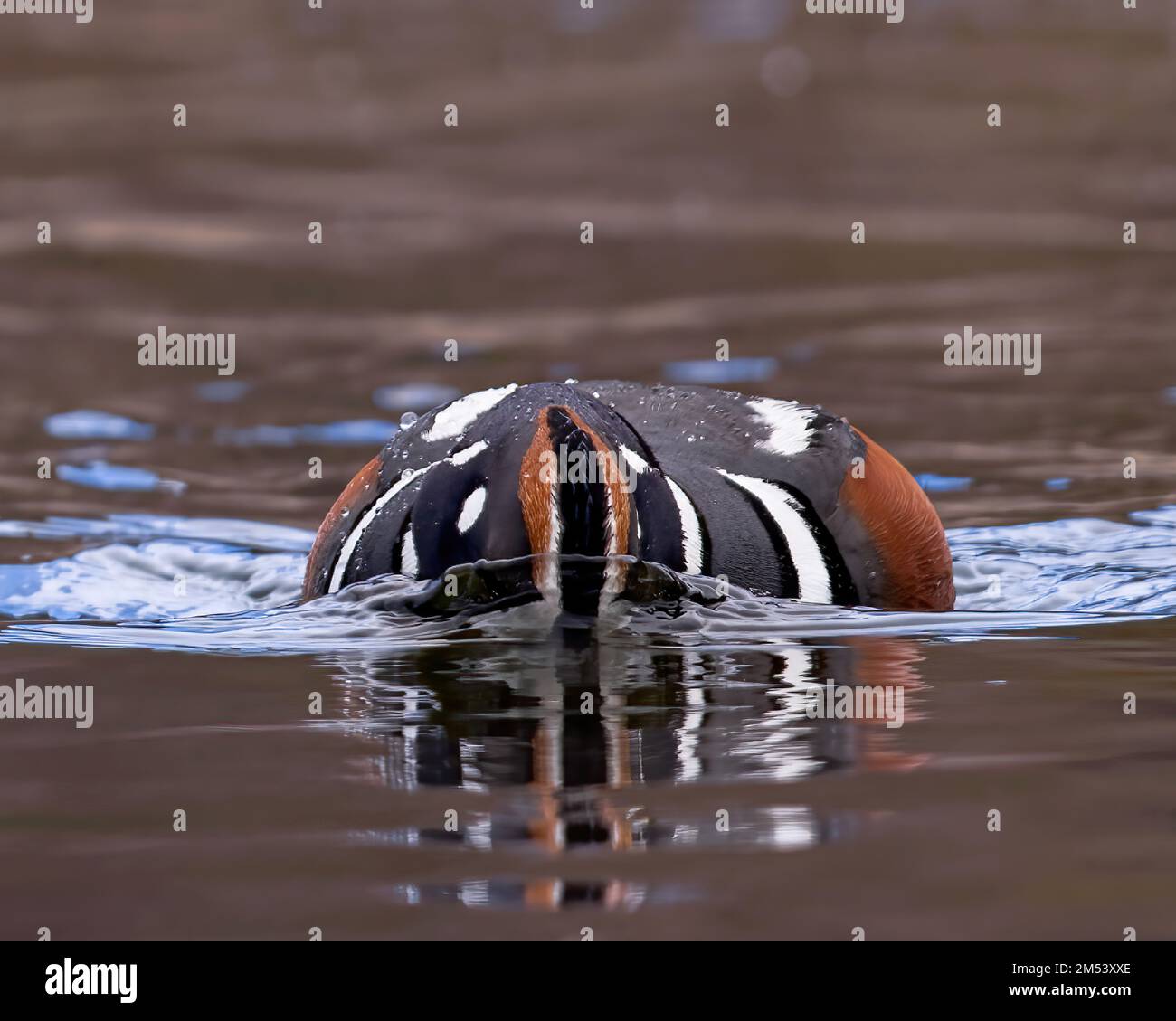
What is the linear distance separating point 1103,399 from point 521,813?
701 cm

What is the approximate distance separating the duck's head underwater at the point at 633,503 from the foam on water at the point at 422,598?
8 cm

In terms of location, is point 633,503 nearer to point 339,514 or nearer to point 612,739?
point 612,739

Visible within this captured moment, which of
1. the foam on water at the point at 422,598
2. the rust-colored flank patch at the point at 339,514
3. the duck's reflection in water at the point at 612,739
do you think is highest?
the rust-colored flank patch at the point at 339,514

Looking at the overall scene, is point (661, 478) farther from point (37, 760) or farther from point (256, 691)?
point (37, 760)

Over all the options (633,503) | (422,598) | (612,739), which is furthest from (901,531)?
(612,739)

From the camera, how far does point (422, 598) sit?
15.3 ft

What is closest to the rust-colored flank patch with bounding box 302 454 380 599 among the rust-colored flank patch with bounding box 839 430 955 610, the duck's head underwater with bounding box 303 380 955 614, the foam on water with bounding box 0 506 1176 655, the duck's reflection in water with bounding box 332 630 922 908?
the duck's head underwater with bounding box 303 380 955 614

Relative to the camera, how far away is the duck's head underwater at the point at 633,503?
423 cm

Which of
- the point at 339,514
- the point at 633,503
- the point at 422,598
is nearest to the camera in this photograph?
the point at 633,503

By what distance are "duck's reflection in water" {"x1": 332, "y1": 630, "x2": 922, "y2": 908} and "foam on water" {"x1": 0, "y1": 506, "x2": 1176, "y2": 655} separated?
4.3 inches

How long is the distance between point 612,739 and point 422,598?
3.51 ft

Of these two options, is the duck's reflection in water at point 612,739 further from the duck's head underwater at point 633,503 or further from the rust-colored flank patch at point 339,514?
the rust-colored flank patch at point 339,514

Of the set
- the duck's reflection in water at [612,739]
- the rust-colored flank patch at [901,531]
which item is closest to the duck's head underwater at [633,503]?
the rust-colored flank patch at [901,531]

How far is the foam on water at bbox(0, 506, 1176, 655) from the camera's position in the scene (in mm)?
4684
